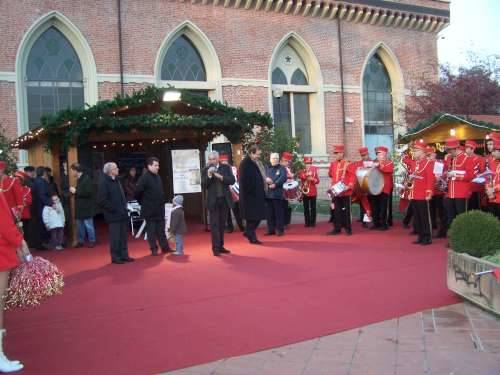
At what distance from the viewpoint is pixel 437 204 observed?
1219cm

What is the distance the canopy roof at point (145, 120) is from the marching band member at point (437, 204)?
4405 millimetres

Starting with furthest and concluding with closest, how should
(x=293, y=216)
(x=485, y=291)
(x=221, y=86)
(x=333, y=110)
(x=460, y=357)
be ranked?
1. (x=333, y=110)
2. (x=221, y=86)
3. (x=293, y=216)
4. (x=485, y=291)
5. (x=460, y=357)

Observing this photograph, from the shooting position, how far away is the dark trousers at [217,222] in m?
10.1

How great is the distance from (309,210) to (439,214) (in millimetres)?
3607

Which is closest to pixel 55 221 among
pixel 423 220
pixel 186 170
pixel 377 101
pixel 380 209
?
pixel 186 170

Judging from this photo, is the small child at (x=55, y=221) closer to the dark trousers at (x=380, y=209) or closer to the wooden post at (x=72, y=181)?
the wooden post at (x=72, y=181)

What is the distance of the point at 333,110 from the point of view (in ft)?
85.4

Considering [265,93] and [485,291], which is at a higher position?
[265,93]

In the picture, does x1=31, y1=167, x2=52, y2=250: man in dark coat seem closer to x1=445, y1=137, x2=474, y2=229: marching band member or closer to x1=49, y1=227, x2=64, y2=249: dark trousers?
x1=49, y1=227, x2=64, y2=249: dark trousers

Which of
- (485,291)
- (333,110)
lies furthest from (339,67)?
(485,291)

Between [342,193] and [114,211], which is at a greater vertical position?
[342,193]

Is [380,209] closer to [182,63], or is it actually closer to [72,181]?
[72,181]

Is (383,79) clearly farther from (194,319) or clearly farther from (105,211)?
(194,319)

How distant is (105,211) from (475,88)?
16700 mm
